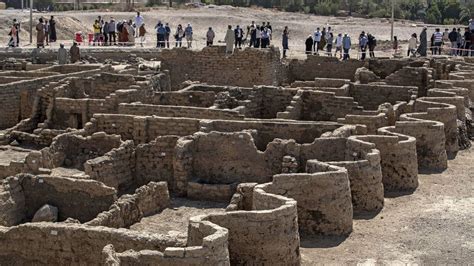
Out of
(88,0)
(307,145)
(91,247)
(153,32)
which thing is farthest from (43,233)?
(88,0)

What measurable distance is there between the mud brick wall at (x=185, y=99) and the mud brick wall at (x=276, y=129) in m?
4.29

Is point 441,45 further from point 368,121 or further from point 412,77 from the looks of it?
point 368,121

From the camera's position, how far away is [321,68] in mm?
30766

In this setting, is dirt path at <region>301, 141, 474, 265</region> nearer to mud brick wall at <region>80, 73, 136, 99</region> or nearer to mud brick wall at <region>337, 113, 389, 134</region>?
mud brick wall at <region>337, 113, 389, 134</region>

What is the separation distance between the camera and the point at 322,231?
1505 centimetres

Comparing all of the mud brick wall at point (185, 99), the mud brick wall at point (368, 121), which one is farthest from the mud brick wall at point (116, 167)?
the mud brick wall at point (368, 121)

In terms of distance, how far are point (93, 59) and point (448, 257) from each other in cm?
2224

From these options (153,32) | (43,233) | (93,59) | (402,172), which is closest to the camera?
(43,233)

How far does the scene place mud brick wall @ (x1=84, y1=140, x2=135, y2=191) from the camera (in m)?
17.1

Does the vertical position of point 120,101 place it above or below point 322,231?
above

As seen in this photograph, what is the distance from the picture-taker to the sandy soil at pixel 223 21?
171 ft

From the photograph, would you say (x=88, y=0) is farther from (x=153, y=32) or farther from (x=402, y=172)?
(x=402, y=172)

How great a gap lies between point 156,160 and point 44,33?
69.2 ft

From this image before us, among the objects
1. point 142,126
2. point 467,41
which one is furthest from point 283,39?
point 142,126
